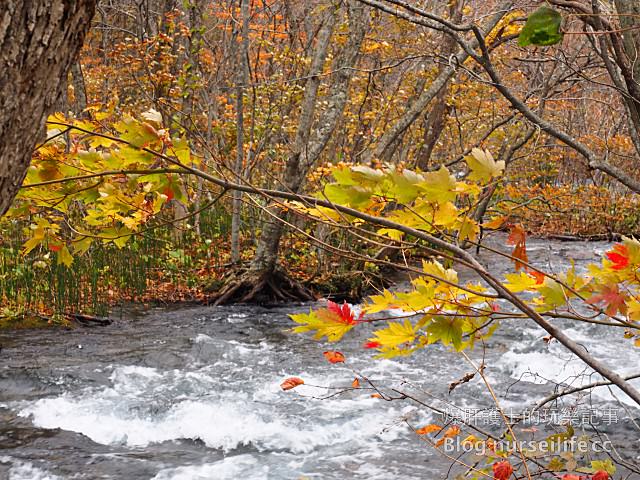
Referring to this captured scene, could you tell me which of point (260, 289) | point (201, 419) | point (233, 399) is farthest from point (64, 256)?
point (260, 289)

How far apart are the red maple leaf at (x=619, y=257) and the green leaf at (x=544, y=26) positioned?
1.55 ft

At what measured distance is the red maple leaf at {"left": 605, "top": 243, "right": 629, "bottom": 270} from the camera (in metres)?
1.38

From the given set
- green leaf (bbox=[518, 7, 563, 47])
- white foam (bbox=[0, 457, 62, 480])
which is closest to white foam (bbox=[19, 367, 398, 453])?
white foam (bbox=[0, 457, 62, 480])

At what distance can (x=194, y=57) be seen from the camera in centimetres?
963

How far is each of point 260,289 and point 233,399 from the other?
3.35 metres

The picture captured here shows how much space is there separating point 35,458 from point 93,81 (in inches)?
407

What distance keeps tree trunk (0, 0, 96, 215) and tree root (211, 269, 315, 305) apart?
6.94 meters

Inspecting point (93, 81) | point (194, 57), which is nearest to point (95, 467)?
point (194, 57)

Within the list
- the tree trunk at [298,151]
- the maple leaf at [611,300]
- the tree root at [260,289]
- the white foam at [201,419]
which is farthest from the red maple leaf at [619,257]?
the tree root at [260,289]

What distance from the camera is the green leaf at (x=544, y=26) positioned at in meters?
1.24

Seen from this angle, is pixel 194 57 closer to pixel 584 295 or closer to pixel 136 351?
pixel 136 351

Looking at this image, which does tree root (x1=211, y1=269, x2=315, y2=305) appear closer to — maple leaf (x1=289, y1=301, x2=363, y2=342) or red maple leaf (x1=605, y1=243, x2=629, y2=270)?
maple leaf (x1=289, y1=301, x2=363, y2=342)

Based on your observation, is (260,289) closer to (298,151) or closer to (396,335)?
(298,151)

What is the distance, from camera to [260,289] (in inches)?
319
